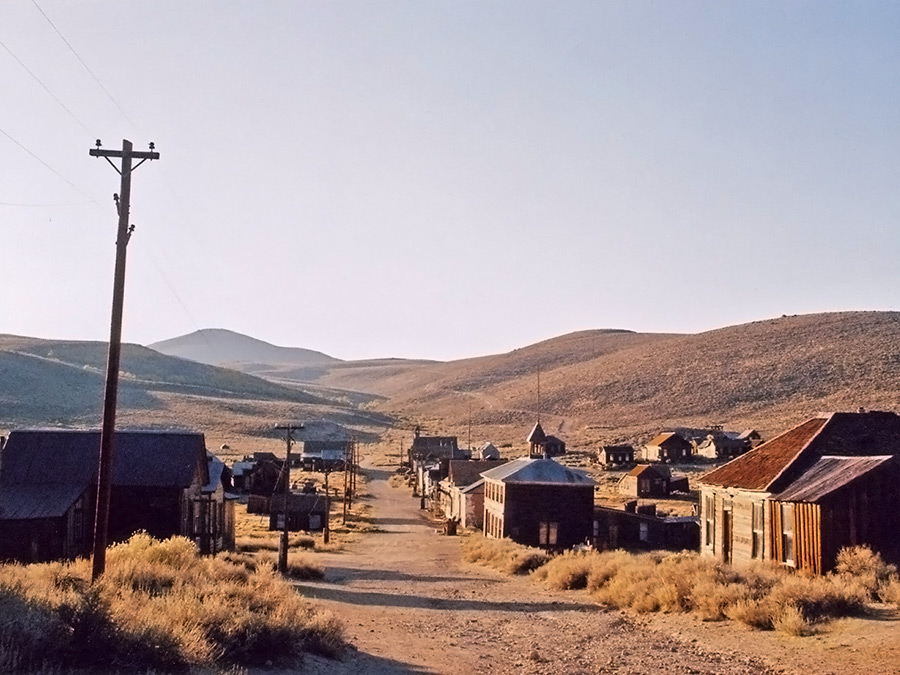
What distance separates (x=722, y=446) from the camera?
86000 mm

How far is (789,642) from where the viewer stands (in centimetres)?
1731

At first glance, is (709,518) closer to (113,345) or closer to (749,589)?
(749,589)

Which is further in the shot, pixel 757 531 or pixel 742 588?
pixel 757 531

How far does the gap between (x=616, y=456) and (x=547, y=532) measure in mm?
42083

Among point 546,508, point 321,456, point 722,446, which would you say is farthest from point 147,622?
point 321,456

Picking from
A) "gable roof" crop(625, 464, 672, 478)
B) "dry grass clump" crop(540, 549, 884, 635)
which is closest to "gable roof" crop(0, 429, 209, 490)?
"dry grass clump" crop(540, 549, 884, 635)

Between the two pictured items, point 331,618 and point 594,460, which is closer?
point 331,618

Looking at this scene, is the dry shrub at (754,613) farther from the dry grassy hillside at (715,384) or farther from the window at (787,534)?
the dry grassy hillside at (715,384)

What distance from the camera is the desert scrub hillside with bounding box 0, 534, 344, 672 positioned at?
10891mm

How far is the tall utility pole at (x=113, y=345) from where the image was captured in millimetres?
17859

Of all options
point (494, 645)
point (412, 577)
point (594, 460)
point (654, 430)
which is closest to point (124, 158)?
point (494, 645)

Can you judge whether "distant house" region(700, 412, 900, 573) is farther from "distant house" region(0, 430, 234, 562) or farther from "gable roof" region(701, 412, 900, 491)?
"distant house" region(0, 430, 234, 562)

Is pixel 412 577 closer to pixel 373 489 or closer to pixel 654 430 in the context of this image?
pixel 373 489

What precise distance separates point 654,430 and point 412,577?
79275mm
